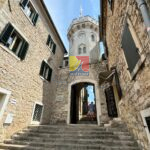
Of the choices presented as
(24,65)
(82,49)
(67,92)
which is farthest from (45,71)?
(82,49)

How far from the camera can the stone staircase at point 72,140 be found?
334 centimetres

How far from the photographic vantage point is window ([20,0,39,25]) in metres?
5.84

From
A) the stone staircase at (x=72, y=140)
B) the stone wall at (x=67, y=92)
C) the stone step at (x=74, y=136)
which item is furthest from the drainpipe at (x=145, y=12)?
the stone wall at (x=67, y=92)

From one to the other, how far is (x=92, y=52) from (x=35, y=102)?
8997 millimetres

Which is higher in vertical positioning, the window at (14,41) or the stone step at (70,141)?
the window at (14,41)

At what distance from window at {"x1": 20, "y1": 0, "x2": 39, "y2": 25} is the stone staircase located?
6.68 meters

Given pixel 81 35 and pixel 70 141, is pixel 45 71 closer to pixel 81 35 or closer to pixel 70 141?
pixel 70 141

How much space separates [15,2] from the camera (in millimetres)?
5184

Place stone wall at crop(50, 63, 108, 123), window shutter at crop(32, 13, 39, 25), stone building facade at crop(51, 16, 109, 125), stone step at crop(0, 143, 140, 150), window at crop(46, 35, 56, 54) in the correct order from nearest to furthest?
stone step at crop(0, 143, 140, 150)
window shutter at crop(32, 13, 39, 25)
stone wall at crop(50, 63, 108, 123)
stone building facade at crop(51, 16, 109, 125)
window at crop(46, 35, 56, 54)

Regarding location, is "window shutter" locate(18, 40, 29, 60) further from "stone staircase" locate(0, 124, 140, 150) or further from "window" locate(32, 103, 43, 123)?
"stone staircase" locate(0, 124, 140, 150)

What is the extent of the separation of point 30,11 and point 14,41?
116 inches

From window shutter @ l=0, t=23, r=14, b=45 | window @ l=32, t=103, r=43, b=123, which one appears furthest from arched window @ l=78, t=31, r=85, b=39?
window @ l=32, t=103, r=43, b=123

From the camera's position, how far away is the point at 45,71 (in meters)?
7.79

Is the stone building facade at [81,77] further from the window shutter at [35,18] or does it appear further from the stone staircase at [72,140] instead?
the window shutter at [35,18]
